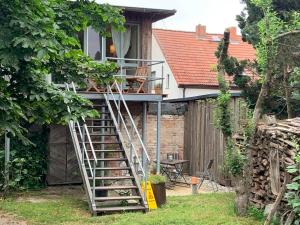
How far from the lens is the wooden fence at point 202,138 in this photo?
581 inches

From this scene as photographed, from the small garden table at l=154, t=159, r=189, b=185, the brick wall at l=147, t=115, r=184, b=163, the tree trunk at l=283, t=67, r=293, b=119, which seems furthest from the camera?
the brick wall at l=147, t=115, r=184, b=163

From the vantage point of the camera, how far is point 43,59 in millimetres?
5797

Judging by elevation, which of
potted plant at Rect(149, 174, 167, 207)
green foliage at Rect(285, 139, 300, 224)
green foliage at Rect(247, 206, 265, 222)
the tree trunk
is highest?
the tree trunk

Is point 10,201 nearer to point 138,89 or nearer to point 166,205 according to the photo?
point 166,205

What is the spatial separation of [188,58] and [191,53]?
0.65m

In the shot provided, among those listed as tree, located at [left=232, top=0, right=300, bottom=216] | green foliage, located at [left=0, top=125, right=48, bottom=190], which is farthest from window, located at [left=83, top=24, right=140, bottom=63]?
tree, located at [left=232, top=0, right=300, bottom=216]

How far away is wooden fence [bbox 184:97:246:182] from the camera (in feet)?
48.4

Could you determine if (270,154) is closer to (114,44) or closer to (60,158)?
(60,158)

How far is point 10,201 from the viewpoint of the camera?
11297 mm

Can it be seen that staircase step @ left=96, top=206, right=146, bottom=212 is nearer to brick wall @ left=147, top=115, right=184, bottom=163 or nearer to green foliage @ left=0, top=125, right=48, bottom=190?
green foliage @ left=0, top=125, right=48, bottom=190

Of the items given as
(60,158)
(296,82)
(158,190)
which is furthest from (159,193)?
(60,158)

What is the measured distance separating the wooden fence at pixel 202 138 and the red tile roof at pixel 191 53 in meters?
5.75

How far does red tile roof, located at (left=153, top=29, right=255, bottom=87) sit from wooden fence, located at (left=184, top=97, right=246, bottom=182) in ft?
18.9

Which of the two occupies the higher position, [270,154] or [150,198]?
[270,154]
